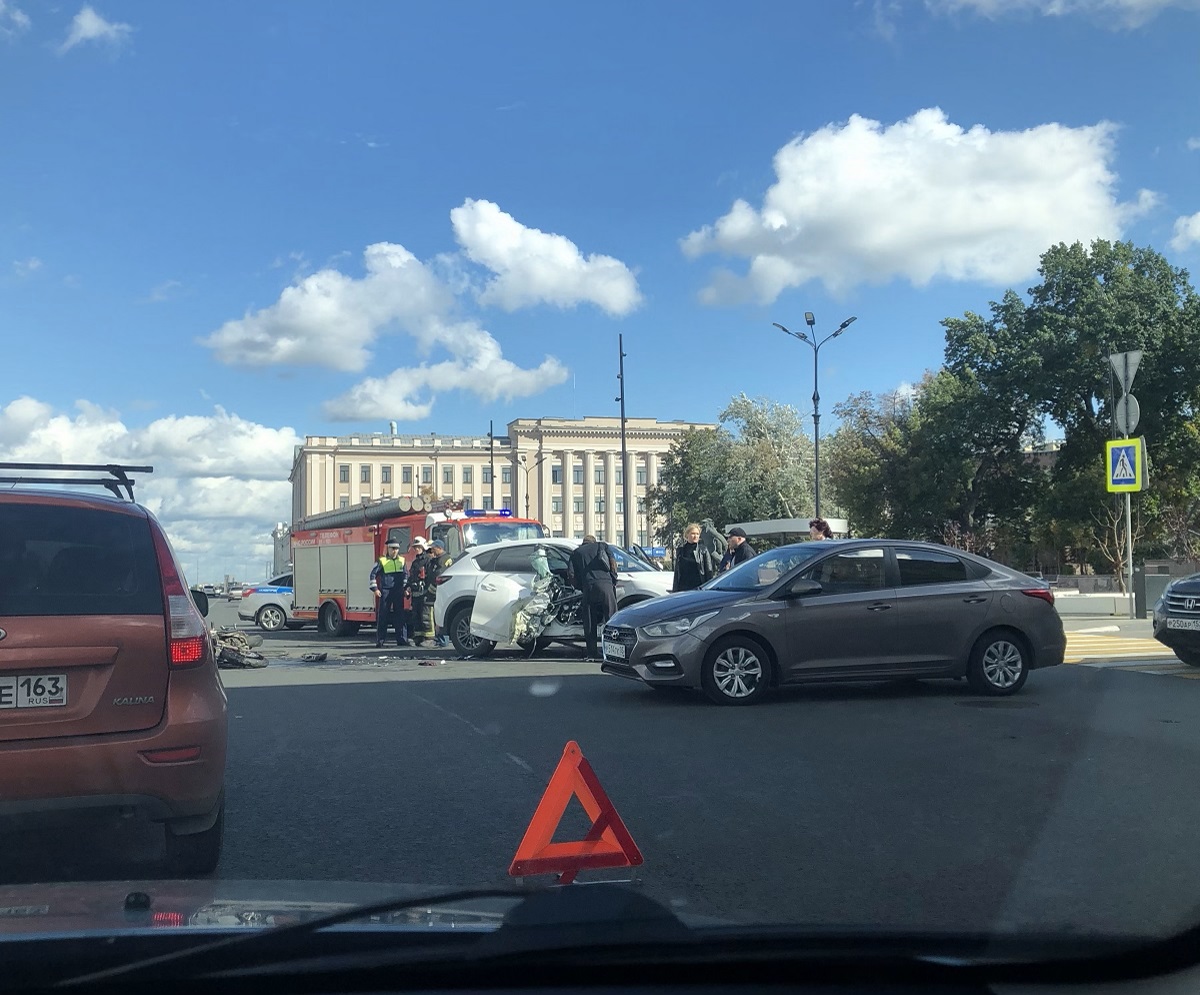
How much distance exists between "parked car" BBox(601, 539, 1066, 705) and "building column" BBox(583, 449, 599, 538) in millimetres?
113758

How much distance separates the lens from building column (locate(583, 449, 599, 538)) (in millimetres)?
126062

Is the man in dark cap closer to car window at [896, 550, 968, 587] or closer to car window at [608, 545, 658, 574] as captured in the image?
car window at [608, 545, 658, 574]

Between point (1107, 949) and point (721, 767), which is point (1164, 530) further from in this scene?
point (1107, 949)

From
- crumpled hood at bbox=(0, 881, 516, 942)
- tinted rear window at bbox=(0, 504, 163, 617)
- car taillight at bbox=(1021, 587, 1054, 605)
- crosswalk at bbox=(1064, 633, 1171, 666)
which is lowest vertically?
crosswalk at bbox=(1064, 633, 1171, 666)

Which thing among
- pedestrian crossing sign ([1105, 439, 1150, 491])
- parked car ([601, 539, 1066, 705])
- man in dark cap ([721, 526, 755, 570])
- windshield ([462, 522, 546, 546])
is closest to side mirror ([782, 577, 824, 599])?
parked car ([601, 539, 1066, 705])

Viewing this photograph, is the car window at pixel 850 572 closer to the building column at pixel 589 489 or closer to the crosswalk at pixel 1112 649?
the crosswalk at pixel 1112 649

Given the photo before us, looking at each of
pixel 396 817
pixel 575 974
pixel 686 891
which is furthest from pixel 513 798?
pixel 575 974

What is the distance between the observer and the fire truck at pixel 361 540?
2331 centimetres

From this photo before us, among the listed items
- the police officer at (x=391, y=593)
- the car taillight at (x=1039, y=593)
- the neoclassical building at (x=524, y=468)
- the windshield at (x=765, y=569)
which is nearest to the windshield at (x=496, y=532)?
the police officer at (x=391, y=593)

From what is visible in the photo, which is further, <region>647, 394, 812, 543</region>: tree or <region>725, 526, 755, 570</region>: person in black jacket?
<region>647, 394, 812, 543</region>: tree

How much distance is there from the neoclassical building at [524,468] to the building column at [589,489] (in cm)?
10

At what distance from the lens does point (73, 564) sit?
4.86 m

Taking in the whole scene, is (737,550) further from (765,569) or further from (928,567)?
(928,567)

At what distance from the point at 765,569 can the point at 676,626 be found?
4.09 feet
